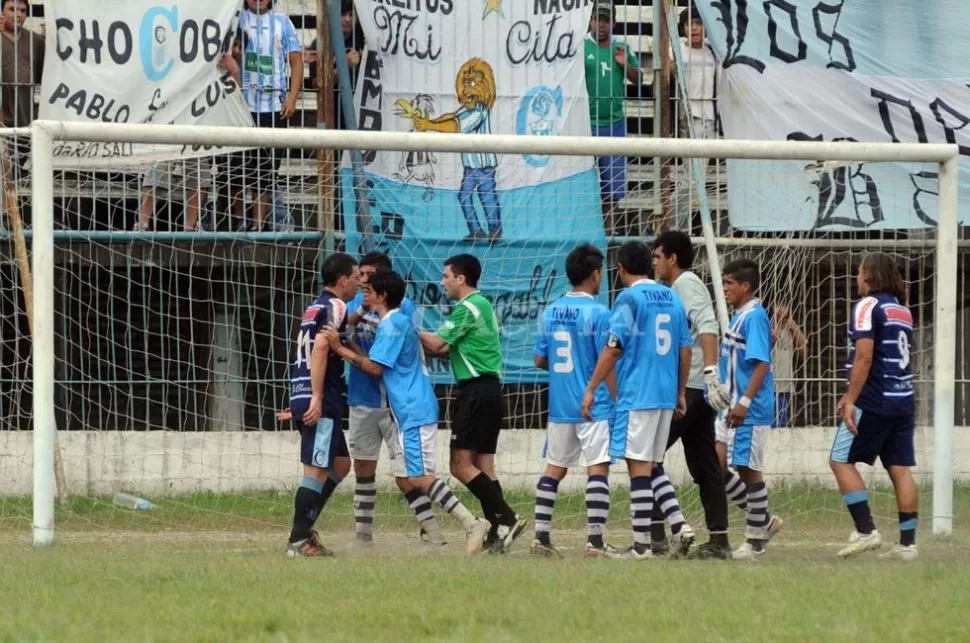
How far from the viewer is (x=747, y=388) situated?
9.56 m

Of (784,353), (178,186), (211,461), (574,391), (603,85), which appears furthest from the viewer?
(603,85)

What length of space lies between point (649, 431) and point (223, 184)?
5030 millimetres

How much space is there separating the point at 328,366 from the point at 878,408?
131 inches

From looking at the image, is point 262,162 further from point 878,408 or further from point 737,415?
point 878,408

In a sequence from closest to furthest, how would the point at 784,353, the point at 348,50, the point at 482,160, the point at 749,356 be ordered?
the point at 749,356
the point at 482,160
the point at 784,353
the point at 348,50

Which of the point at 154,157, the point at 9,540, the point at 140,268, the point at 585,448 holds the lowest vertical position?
the point at 9,540

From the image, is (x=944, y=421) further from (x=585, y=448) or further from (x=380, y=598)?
(x=380, y=598)

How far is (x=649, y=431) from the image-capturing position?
367 inches

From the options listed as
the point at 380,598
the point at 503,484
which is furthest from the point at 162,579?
the point at 503,484

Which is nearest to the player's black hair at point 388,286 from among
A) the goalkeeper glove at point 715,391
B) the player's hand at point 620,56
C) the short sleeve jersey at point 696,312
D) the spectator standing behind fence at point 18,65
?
the short sleeve jersey at point 696,312

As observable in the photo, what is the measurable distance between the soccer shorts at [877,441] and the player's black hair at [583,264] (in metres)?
1.79

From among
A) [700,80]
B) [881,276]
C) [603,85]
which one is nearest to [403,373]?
[881,276]

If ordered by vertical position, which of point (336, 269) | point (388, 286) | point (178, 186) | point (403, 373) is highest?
point (178, 186)

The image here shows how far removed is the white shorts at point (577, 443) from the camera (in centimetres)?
965
